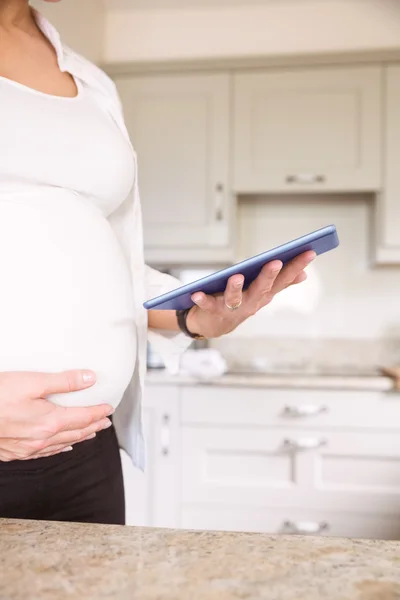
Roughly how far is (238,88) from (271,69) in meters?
0.14

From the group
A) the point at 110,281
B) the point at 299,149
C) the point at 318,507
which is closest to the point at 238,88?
the point at 299,149

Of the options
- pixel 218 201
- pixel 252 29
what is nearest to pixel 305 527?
pixel 218 201

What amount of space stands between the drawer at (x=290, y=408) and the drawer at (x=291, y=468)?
Answer: 1.2 inches

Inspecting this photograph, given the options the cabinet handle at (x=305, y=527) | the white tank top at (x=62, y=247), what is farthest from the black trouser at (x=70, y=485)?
the cabinet handle at (x=305, y=527)

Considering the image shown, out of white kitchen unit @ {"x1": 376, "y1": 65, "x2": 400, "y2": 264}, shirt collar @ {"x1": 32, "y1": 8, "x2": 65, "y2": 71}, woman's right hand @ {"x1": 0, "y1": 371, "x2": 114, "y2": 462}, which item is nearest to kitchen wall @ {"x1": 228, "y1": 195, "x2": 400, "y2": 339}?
white kitchen unit @ {"x1": 376, "y1": 65, "x2": 400, "y2": 264}

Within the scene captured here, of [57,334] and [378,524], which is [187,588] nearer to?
[57,334]

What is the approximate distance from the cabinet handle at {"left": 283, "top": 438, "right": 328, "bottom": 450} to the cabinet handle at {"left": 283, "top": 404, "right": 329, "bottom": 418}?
0.08 metres

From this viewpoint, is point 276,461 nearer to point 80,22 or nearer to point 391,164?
point 391,164

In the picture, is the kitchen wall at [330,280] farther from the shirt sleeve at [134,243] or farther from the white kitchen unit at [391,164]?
the shirt sleeve at [134,243]

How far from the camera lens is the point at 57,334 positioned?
2.33 feet

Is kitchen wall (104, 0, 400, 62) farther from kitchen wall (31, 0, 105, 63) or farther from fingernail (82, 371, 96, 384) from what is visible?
fingernail (82, 371, 96, 384)

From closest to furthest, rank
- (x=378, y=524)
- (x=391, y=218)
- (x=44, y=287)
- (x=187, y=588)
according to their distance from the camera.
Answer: (x=187, y=588) → (x=44, y=287) → (x=378, y=524) → (x=391, y=218)

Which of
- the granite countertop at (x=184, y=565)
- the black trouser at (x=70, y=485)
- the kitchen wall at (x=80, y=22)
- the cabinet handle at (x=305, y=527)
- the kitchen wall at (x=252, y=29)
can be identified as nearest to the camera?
the granite countertop at (x=184, y=565)

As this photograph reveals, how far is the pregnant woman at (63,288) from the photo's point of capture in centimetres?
68
